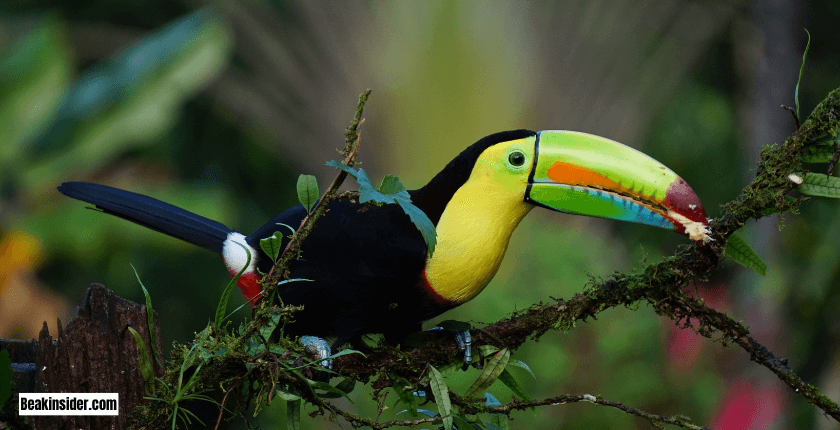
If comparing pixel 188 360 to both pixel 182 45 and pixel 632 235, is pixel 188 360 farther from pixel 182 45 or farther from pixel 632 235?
pixel 632 235

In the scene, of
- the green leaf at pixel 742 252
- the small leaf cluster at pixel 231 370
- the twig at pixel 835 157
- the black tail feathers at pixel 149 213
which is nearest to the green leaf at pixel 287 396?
the small leaf cluster at pixel 231 370

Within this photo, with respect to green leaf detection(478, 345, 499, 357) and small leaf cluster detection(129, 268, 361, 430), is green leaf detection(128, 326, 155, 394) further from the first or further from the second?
green leaf detection(478, 345, 499, 357)

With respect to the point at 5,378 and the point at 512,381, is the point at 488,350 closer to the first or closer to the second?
the point at 512,381

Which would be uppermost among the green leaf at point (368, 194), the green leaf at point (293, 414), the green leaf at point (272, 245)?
the green leaf at point (368, 194)

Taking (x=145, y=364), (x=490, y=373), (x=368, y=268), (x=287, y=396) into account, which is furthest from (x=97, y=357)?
(x=490, y=373)

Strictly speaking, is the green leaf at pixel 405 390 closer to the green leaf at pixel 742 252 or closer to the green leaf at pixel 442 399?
the green leaf at pixel 442 399

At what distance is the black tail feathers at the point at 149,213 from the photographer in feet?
3.56

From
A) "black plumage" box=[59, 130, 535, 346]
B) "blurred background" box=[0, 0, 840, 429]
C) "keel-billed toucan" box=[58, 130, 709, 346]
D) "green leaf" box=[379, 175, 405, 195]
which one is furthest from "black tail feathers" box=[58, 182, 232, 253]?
"blurred background" box=[0, 0, 840, 429]

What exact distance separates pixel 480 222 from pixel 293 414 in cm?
34

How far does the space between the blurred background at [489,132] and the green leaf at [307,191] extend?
1.17 meters

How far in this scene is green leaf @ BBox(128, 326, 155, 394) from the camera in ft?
2.69

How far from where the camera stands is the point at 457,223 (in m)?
0.99

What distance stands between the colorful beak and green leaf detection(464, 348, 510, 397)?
218mm

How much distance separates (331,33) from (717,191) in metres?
1.88
